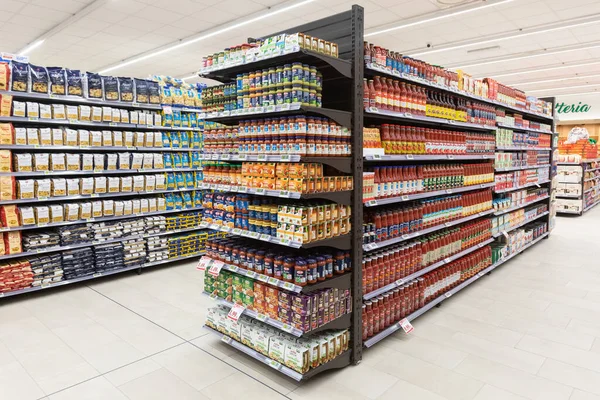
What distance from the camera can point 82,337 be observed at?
11.8 ft

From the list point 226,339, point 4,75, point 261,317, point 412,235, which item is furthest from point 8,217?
point 412,235

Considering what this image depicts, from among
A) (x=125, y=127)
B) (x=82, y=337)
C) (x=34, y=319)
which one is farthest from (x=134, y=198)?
(x=82, y=337)

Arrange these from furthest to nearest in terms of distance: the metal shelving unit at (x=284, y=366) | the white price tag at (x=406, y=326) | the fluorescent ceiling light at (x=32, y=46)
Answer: the fluorescent ceiling light at (x=32, y=46), the white price tag at (x=406, y=326), the metal shelving unit at (x=284, y=366)

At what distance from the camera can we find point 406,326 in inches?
141

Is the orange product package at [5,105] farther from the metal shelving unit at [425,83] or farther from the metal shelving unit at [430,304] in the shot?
the metal shelving unit at [430,304]

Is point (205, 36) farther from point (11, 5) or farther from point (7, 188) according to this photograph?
point (7, 188)

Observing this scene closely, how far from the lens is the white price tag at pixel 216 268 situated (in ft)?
10.5

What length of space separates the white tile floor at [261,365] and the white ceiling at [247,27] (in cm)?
598

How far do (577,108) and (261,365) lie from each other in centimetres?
2411

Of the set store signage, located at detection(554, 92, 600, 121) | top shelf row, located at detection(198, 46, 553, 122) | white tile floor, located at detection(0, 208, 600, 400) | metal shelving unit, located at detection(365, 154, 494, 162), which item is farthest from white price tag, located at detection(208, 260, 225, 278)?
store signage, located at detection(554, 92, 600, 121)

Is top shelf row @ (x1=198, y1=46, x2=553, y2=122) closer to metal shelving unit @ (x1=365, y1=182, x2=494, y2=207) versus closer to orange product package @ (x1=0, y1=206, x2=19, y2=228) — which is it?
metal shelving unit @ (x1=365, y1=182, x2=494, y2=207)

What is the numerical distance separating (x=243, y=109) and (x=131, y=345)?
7.28ft

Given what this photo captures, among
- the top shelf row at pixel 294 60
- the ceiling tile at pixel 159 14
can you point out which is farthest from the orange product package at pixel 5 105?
the ceiling tile at pixel 159 14

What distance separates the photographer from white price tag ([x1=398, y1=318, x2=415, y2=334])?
11.6 feet
